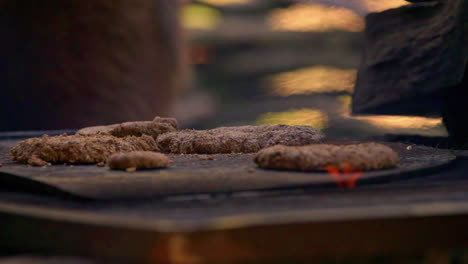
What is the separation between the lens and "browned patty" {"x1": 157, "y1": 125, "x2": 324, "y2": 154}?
2.58 meters

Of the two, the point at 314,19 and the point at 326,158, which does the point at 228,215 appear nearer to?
the point at 326,158

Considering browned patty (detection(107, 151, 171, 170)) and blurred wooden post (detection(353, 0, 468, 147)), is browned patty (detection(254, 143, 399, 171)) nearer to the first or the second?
browned patty (detection(107, 151, 171, 170))

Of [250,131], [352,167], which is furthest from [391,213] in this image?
[250,131]

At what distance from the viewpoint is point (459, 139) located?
3045 mm

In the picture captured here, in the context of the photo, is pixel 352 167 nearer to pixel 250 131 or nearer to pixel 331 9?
pixel 250 131

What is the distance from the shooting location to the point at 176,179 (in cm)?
163

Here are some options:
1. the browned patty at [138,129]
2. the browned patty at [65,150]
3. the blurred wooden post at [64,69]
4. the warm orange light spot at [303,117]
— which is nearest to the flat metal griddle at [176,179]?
the browned patty at [65,150]

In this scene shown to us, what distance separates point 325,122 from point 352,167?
173 cm

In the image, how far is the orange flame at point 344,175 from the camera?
63.3 inches

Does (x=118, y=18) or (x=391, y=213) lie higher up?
(x=118, y=18)

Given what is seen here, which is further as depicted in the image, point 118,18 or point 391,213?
point 118,18

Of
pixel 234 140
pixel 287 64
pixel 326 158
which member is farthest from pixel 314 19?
pixel 326 158

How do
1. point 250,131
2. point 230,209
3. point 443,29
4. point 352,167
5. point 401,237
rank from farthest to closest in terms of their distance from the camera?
1. point 443,29
2. point 250,131
3. point 352,167
4. point 230,209
5. point 401,237

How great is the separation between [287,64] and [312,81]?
0.21 meters
